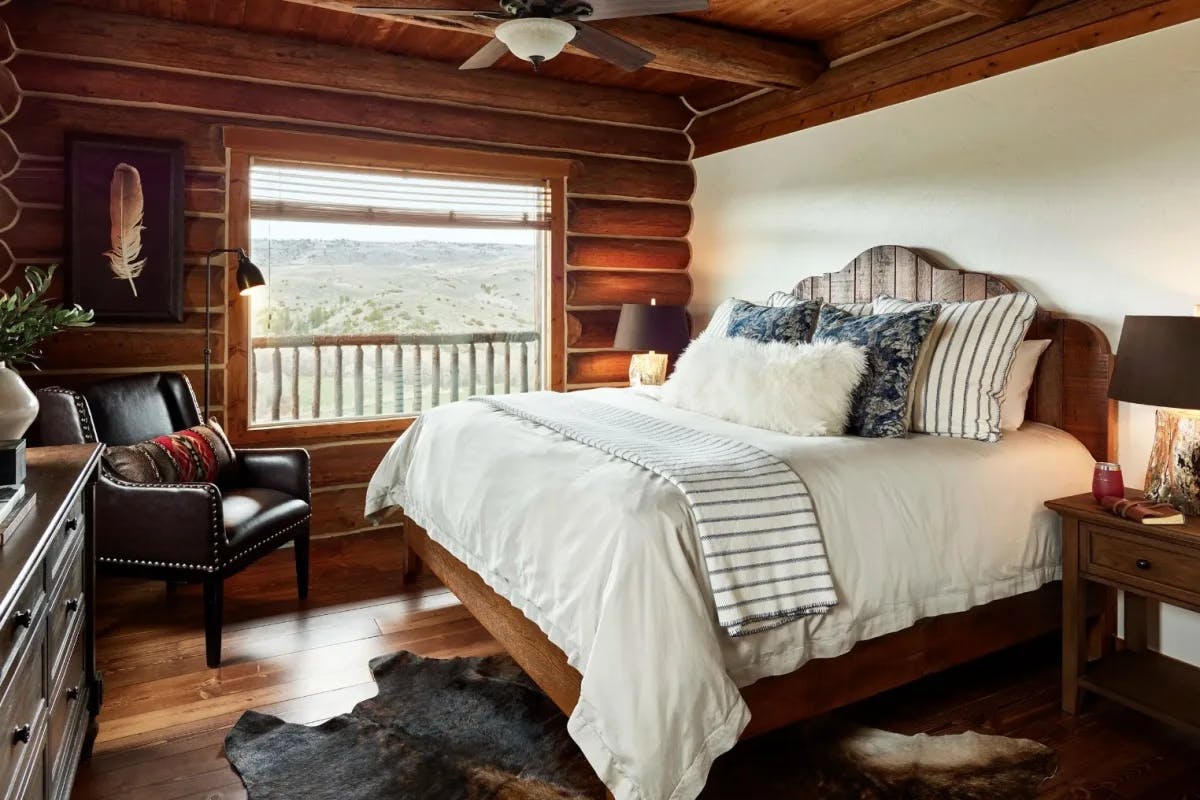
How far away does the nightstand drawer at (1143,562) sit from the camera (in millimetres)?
2191

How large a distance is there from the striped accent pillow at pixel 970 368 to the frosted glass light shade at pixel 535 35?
1679mm

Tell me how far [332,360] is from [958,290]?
3.24 meters

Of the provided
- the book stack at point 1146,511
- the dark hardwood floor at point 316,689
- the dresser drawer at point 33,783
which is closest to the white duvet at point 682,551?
the book stack at point 1146,511

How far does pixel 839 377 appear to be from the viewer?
2.75m

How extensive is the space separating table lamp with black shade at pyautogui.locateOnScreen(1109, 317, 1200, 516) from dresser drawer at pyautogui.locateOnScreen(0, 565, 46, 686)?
2684mm

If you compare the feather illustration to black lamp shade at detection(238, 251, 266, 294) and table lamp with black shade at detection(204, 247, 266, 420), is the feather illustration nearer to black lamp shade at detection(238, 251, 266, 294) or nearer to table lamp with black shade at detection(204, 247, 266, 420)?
table lamp with black shade at detection(204, 247, 266, 420)

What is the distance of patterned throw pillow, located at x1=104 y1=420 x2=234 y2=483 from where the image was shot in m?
2.89

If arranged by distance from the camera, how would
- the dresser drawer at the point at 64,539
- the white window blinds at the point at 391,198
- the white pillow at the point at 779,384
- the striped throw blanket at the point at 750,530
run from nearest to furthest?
the dresser drawer at the point at 64,539 < the striped throw blanket at the point at 750,530 < the white pillow at the point at 779,384 < the white window blinds at the point at 391,198

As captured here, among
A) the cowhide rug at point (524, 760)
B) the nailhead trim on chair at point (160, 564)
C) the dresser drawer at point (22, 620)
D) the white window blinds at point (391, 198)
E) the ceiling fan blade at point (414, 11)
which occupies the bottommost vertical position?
the cowhide rug at point (524, 760)

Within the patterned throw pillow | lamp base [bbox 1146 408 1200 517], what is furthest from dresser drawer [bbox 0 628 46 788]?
lamp base [bbox 1146 408 1200 517]

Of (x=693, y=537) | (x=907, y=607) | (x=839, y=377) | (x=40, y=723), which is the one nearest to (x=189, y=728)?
(x=40, y=723)

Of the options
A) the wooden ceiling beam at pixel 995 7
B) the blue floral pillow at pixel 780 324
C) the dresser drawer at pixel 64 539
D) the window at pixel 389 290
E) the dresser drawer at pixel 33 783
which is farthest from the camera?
the window at pixel 389 290

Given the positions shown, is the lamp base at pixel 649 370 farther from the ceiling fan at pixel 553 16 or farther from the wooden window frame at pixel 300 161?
the ceiling fan at pixel 553 16

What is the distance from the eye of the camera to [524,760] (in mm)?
2219
